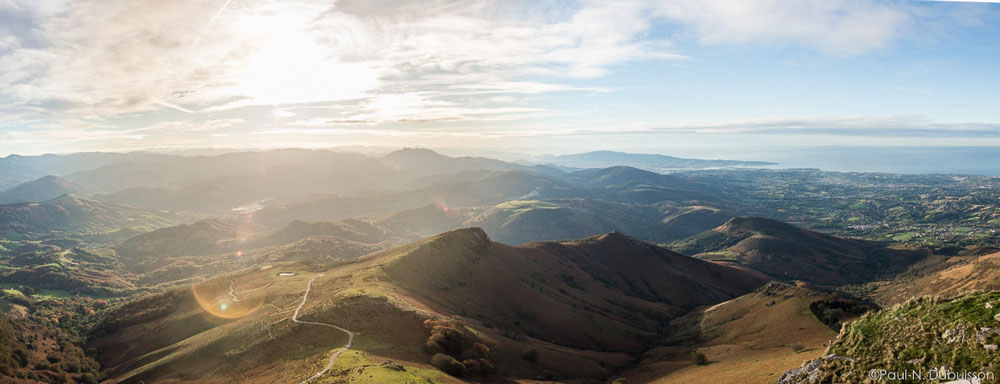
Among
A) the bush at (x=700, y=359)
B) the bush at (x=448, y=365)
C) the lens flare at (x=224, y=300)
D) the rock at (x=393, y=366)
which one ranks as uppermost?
the rock at (x=393, y=366)

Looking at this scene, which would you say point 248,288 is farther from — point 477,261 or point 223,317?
point 477,261

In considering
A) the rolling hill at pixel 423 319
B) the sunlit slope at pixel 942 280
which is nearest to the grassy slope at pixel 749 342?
the rolling hill at pixel 423 319

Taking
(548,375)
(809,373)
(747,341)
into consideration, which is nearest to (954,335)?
(809,373)

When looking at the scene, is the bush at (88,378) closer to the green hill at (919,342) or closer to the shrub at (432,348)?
the shrub at (432,348)

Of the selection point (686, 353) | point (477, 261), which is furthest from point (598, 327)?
point (477, 261)

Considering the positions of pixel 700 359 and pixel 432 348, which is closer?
pixel 432 348

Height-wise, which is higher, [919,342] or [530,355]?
[919,342]

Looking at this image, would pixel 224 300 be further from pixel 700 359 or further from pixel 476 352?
pixel 700 359
